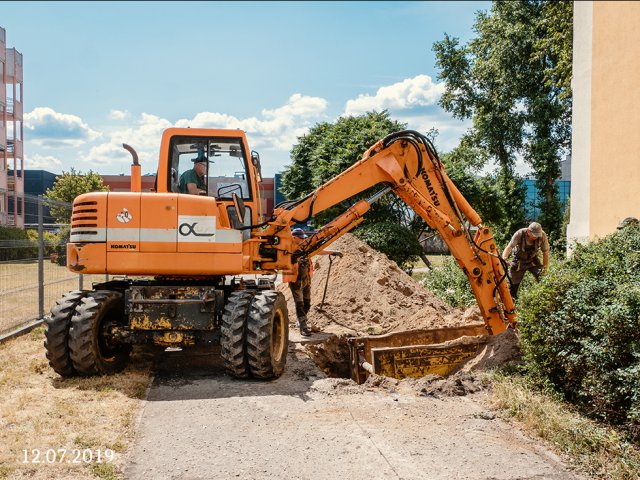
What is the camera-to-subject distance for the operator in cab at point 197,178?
370 inches

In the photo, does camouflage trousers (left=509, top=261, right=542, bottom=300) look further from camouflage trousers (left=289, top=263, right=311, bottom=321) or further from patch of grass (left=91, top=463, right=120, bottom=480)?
patch of grass (left=91, top=463, right=120, bottom=480)

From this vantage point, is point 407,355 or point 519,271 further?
point 519,271

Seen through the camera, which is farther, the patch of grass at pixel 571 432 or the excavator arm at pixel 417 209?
the excavator arm at pixel 417 209

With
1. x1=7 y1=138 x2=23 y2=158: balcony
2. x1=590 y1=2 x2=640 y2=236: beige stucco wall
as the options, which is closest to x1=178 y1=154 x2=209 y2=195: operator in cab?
x1=590 y1=2 x2=640 y2=236: beige stucco wall

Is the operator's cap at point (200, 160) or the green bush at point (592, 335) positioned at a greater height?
the operator's cap at point (200, 160)

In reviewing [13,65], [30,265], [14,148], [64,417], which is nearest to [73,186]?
[14,148]

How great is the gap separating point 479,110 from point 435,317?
16.6 metres

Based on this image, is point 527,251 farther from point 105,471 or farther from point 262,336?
point 105,471

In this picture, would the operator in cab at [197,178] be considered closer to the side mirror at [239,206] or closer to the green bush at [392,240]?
the side mirror at [239,206]

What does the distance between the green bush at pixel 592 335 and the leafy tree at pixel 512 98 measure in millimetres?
17846

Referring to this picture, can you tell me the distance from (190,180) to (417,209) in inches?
129

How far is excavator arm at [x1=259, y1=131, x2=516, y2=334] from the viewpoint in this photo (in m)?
9.98

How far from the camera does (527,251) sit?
12.2 metres
